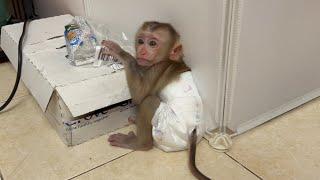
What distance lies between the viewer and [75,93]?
968mm

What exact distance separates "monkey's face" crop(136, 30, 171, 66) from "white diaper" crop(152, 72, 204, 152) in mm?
80

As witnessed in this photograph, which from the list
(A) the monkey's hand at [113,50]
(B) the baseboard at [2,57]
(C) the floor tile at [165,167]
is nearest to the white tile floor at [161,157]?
(C) the floor tile at [165,167]

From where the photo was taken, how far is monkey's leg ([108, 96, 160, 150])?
973 millimetres

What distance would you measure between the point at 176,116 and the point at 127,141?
164 mm

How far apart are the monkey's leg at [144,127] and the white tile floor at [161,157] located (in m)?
0.02

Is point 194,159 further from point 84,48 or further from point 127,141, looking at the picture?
point 84,48

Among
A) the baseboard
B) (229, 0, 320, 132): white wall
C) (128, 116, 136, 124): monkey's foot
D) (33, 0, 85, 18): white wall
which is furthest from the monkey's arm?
the baseboard

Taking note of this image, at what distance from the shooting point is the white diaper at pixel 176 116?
0.96m

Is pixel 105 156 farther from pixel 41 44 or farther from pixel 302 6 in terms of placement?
pixel 302 6

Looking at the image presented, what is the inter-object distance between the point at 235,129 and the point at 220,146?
0.08m

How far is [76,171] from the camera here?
934 mm

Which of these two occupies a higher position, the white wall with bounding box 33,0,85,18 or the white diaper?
the white wall with bounding box 33,0,85,18

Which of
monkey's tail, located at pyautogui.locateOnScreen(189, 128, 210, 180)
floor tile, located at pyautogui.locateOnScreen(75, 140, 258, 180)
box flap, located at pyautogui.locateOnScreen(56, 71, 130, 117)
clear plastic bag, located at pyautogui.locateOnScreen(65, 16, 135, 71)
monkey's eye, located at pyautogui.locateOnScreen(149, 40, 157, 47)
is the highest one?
monkey's eye, located at pyautogui.locateOnScreen(149, 40, 157, 47)

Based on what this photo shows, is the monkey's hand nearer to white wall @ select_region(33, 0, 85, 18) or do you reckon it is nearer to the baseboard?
white wall @ select_region(33, 0, 85, 18)
